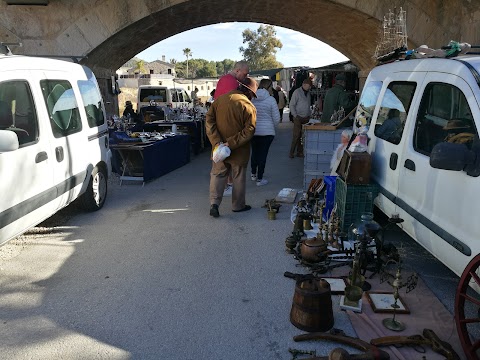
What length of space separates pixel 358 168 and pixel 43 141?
10.6 ft

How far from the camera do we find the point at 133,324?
312cm

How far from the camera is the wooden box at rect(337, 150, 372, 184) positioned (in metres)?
4.24

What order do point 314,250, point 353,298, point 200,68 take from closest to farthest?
1. point 353,298
2. point 314,250
3. point 200,68

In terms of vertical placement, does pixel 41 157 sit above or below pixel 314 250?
above

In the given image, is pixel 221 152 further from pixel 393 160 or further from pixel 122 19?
pixel 122 19

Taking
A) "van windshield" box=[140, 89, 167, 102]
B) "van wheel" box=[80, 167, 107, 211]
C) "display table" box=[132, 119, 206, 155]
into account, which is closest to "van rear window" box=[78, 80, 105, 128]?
"van wheel" box=[80, 167, 107, 211]

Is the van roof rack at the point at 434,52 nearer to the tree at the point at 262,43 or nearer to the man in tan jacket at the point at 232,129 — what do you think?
the man in tan jacket at the point at 232,129

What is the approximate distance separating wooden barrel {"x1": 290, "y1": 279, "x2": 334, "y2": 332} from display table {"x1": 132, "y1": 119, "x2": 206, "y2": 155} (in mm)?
7454

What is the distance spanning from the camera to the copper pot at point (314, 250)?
3.87m

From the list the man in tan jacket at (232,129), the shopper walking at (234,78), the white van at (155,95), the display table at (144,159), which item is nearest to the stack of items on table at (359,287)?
the man in tan jacket at (232,129)

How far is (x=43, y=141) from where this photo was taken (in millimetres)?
4211

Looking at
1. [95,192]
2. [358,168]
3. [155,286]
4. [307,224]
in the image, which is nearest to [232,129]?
[307,224]

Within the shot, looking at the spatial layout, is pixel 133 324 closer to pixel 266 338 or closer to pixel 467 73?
pixel 266 338

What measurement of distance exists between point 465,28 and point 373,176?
8091 mm
